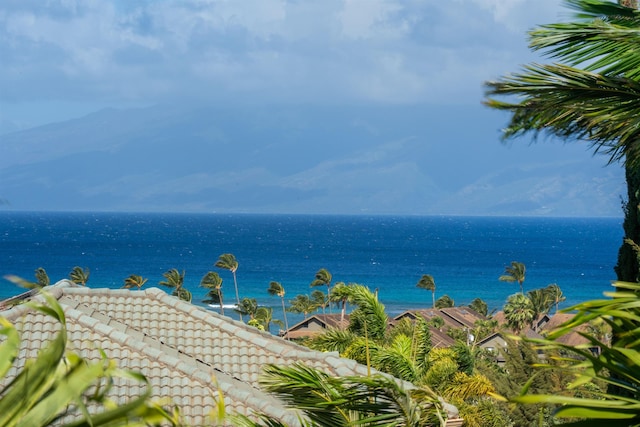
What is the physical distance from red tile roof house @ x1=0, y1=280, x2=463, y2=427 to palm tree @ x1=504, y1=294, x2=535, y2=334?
5425 centimetres

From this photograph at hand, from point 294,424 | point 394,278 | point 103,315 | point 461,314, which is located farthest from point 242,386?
point 394,278

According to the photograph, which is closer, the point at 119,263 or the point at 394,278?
the point at 394,278

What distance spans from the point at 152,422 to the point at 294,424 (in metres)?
9.09

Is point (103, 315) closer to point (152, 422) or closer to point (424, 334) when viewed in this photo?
point (424, 334)

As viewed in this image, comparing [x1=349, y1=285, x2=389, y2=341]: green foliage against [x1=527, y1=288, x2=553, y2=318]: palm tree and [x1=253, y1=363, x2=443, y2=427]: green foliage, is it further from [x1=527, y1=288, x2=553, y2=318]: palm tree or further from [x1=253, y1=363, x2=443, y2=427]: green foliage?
[x1=527, y1=288, x2=553, y2=318]: palm tree

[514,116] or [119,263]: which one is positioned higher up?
[514,116]

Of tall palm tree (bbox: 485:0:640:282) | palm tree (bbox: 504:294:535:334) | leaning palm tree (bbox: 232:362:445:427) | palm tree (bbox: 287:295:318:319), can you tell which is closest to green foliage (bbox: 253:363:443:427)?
leaning palm tree (bbox: 232:362:445:427)

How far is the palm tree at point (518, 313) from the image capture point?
219ft

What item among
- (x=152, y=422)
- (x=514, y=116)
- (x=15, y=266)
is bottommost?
(x=15, y=266)

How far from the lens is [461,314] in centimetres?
7100

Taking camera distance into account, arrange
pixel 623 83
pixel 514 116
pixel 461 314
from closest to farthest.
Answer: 1. pixel 623 83
2. pixel 514 116
3. pixel 461 314

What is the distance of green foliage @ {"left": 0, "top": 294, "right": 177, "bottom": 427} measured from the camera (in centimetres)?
211

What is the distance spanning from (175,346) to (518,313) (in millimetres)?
55910

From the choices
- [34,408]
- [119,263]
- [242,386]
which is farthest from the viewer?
[119,263]
